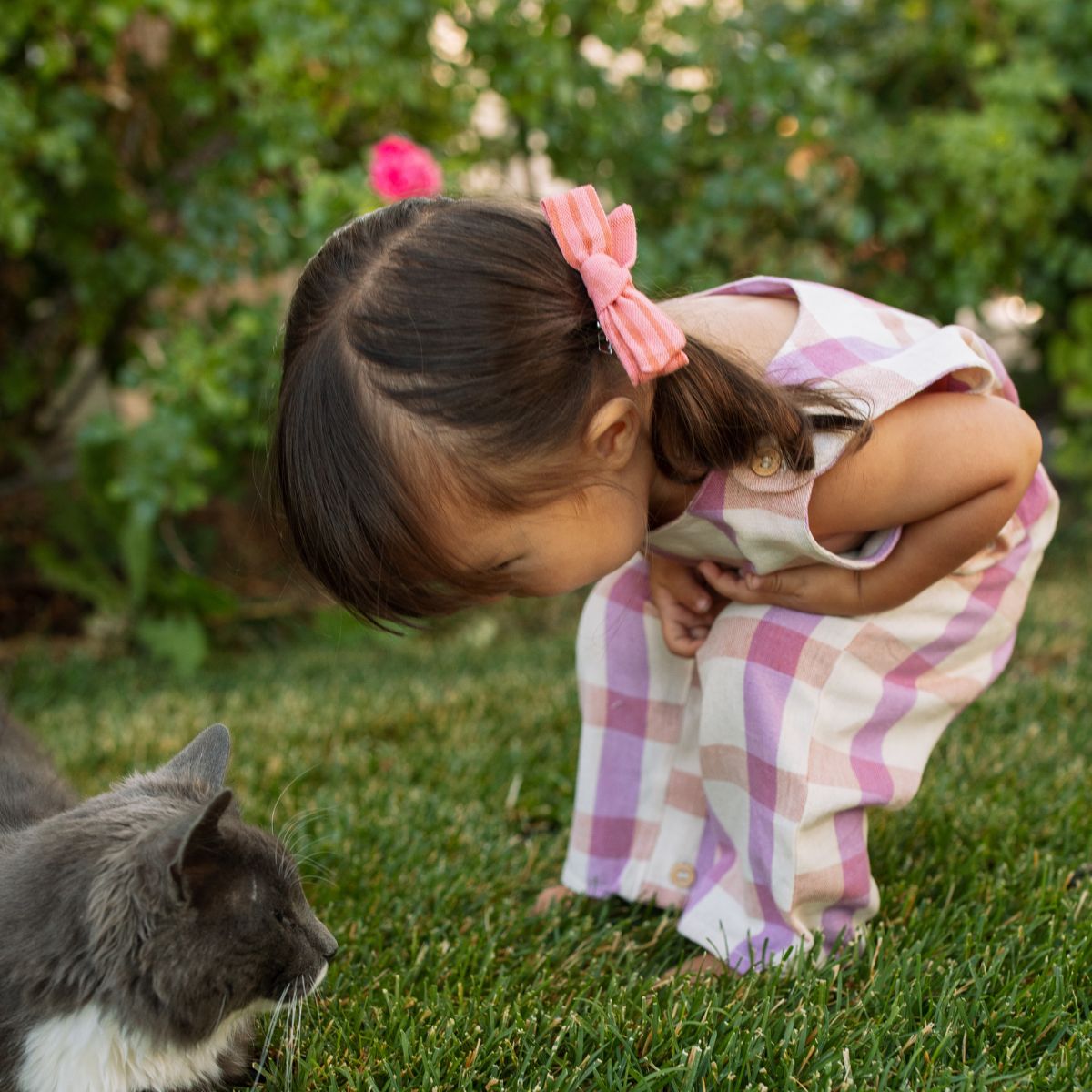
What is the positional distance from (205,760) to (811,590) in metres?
0.96

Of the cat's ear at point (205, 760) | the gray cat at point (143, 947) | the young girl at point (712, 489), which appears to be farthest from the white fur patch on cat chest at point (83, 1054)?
the young girl at point (712, 489)

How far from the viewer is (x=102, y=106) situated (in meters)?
3.89

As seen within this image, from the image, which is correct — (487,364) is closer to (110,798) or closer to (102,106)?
(110,798)

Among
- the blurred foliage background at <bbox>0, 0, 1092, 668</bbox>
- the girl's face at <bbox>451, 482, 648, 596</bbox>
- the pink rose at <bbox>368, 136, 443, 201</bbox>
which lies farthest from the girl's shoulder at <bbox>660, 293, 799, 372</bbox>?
the pink rose at <bbox>368, 136, 443, 201</bbox>

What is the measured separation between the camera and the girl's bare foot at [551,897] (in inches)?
78.3

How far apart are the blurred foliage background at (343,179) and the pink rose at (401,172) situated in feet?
0.35

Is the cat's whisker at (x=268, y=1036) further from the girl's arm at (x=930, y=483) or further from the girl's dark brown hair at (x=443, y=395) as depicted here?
the girl's arm at (x=930, y=483)

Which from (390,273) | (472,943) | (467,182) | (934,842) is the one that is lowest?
(934,842)

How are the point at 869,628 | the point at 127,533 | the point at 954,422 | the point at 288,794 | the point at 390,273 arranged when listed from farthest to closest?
the point at 127,533 → the point at 288,794 → the point at 869,628 → the point at 954,422 → the point at 390,273

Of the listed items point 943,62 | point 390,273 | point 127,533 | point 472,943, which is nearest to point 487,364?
point 390,273

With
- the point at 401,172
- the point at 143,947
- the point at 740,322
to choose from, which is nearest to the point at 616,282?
the point at 740,322

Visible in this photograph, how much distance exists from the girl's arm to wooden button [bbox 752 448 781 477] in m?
0.07

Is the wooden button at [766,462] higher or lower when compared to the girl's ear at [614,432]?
lower

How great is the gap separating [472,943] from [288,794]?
81 centimetres
